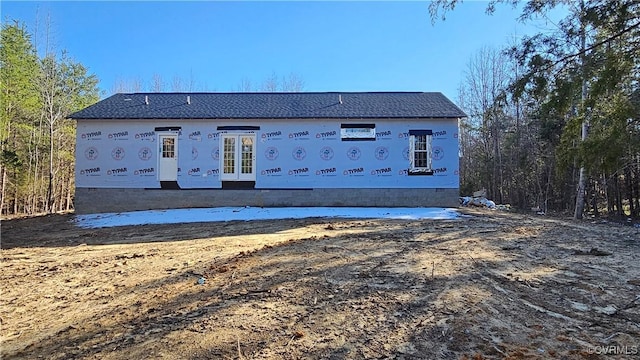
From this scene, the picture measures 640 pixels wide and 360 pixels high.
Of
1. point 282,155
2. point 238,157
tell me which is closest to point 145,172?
point 238,157

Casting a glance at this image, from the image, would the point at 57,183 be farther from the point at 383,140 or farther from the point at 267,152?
the point at 383,140

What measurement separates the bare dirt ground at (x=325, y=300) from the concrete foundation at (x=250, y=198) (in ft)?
21.1

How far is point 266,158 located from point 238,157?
43.3 inches

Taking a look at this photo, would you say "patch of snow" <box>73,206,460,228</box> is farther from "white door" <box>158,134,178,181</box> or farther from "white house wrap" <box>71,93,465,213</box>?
"white door" <box>158,134,178,181</box>

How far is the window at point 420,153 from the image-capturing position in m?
13.7

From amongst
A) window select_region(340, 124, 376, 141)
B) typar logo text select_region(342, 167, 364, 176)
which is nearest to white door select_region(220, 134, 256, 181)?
window select_region(340, 124, 376, 141)

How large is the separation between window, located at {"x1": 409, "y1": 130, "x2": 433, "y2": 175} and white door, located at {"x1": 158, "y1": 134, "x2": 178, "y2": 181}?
909 cm

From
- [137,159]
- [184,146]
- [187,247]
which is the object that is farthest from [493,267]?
[137,159]

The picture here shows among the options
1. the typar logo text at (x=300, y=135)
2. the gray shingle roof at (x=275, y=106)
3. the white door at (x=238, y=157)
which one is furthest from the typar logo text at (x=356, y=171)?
the white door at (x=238, y=157)

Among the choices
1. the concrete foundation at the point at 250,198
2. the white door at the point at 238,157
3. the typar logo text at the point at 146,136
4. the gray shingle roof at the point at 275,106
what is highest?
the gray shingle roof at the point at 275,106

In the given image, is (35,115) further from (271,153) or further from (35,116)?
(271,153)

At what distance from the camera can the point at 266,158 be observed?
1396 centimetres

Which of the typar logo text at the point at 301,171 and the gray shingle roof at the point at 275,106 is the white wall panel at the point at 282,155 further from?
the gray shingle roof at the point at 275,106

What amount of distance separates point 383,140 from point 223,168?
628 centimetres
